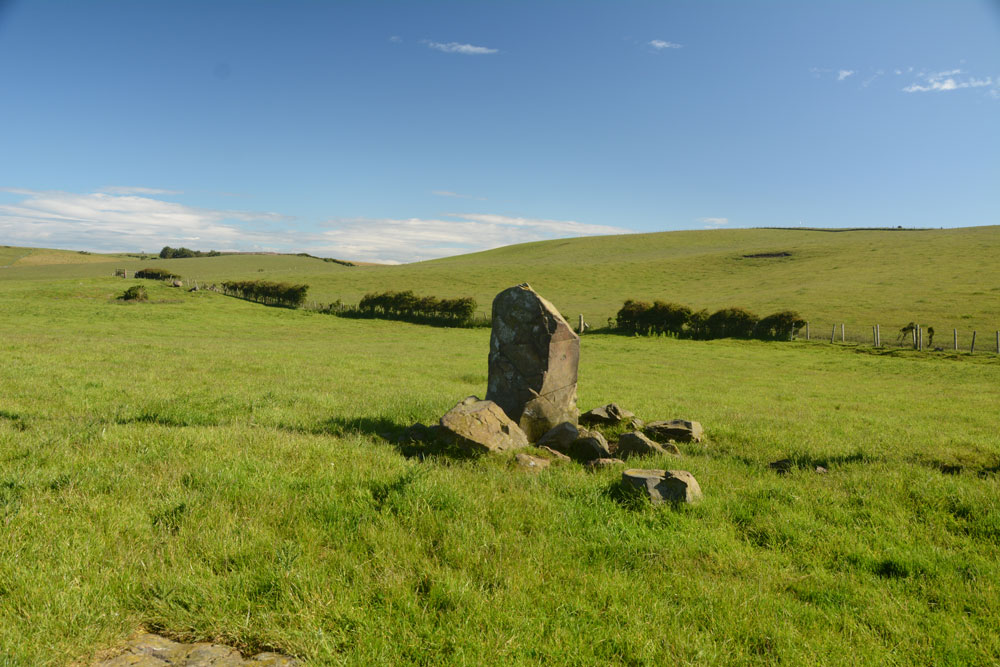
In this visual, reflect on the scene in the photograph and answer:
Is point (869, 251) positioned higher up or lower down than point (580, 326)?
higher up

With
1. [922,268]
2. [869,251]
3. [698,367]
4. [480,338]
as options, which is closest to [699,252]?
[869,251]

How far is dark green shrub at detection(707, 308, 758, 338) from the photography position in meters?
44.1

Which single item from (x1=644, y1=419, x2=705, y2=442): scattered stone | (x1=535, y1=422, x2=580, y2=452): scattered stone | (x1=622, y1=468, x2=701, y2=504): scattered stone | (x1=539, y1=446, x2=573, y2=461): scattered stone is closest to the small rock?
(x1=535, y1=422, x2=580, y2=452): scattered stone

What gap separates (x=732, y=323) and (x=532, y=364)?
1502 inches

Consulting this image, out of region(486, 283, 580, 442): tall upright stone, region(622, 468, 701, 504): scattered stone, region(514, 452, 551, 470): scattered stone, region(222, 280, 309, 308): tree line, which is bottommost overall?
region(514, 452, 551, 470): scattered stone

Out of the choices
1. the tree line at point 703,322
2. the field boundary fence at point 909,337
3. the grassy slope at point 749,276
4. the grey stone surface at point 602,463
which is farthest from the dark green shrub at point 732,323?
the grey stone surface at point 602,463

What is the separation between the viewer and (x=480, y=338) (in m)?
43.7

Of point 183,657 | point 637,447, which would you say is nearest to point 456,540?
point 183,657

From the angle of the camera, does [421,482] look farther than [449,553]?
Yes

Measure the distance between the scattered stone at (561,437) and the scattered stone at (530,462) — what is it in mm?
1062

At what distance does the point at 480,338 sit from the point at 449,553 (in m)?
38.7

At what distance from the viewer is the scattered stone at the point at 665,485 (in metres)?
6.68

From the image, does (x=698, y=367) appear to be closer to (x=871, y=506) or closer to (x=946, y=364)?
(x=946, y=364)

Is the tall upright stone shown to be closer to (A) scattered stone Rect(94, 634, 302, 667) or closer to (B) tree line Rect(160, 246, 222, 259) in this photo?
(A) scattered stone Rect(94, 634, 302, 667)
